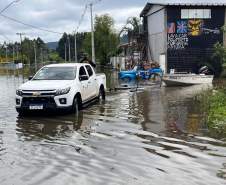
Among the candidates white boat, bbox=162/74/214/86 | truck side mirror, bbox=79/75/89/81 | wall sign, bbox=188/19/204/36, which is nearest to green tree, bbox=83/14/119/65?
wall sign, bbox=188/19/204/36

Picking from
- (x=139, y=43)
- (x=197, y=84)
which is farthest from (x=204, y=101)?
(x=139, y=43)

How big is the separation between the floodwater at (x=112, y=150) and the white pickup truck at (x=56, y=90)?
1.32 feet

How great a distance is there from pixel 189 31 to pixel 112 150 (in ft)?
104

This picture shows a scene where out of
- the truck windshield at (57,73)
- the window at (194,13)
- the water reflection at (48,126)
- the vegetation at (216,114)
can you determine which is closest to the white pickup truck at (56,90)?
the truck windshield at (57,73)

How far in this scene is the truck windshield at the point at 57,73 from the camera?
15.4 metres

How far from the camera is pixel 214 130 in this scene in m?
10.7

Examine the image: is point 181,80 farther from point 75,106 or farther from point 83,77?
point 75,106

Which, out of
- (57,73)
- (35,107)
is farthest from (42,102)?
(57,73)

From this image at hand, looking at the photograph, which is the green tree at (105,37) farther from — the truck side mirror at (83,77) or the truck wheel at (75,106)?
the truck wheel at (75,106)

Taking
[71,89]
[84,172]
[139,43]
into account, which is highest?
[139,43]

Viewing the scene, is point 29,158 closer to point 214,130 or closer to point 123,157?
point 123,157

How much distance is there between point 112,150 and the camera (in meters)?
8.87

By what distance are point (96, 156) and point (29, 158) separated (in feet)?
4.03

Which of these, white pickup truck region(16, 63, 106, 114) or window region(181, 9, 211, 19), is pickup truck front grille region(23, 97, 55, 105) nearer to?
white pickup truck region(16, 63, 106, 114)
